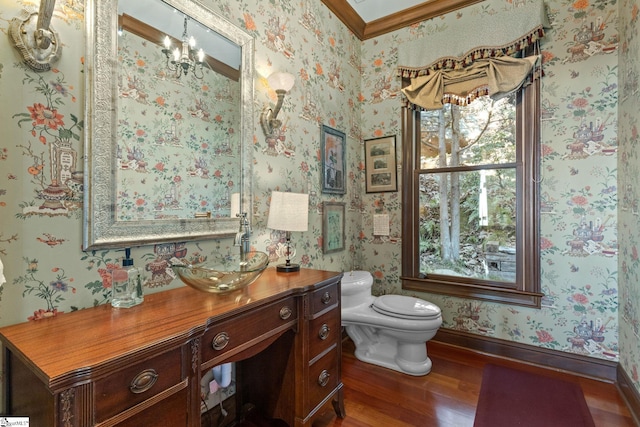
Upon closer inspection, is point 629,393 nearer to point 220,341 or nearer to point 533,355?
point 533,355

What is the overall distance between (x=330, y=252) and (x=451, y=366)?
125 cm

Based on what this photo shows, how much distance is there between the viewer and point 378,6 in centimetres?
279

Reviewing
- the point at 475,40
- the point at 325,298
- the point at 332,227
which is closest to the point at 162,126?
the point at 325,298

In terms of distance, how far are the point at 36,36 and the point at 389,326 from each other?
7.59ft

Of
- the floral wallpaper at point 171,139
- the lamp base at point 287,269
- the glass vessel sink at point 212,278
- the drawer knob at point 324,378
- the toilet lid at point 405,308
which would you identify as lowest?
the drawer knob at point 324,378

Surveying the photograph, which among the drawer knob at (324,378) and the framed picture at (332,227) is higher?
the framed picture at (332,227)

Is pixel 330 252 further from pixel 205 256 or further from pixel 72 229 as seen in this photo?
pixel 72 229

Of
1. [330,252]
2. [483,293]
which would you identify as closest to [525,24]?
[483,293]

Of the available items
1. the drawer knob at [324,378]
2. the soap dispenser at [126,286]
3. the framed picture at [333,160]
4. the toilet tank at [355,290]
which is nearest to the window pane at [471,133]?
the framed picture at [333,160]

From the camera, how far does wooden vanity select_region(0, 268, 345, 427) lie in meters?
0.74

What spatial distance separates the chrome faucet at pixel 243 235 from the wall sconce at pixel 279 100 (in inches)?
22.2

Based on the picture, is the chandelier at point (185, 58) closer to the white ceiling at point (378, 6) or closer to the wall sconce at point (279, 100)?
the wall sconce at point (279, 100)

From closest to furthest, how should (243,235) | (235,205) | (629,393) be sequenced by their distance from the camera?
1. (243,235)
2. (235,205)
3. (629,393)

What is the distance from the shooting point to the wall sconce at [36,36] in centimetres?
100
